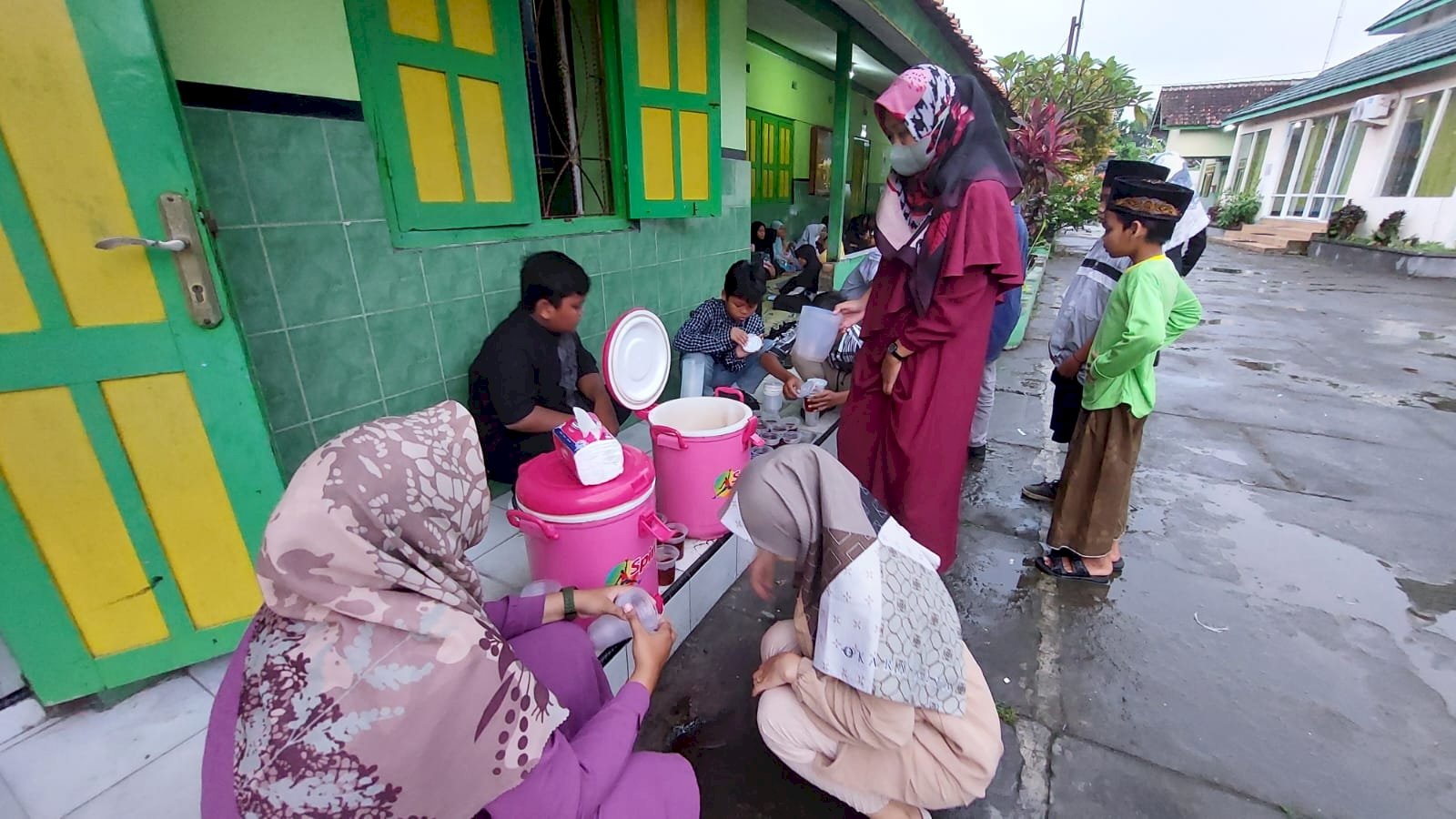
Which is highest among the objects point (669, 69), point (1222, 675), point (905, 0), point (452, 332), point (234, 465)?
point (905, 0)

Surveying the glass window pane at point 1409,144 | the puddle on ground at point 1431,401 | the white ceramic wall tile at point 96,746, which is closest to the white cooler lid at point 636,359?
the white ceramic wall tile at point 96,746

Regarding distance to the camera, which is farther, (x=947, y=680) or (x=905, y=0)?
(x=905, y=0)

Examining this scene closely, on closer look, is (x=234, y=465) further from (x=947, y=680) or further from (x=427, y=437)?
(x=947, y=680)

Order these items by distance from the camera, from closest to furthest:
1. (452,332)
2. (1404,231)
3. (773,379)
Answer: (452,332)
(773,379)
(1404,231)

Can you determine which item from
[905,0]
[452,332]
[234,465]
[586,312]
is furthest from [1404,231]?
[234,465]

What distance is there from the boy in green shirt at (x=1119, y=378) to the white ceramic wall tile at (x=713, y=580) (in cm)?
129

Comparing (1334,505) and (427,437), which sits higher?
(427,437)

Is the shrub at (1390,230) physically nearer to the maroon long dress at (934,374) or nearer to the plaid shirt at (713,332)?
the plaid shirt at (713,332)

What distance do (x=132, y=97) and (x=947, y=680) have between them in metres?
2.15

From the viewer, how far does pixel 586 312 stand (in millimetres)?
3002

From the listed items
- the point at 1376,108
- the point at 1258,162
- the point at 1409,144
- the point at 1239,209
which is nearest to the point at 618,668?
the point at 1409,144

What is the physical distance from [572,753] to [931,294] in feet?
5.19

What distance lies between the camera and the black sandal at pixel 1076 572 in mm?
2395

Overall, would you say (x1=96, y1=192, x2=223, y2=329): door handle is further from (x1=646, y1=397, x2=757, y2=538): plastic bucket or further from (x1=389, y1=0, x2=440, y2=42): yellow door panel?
(x1=646, y1=397, x2=757, y2=538): plastic bucket
